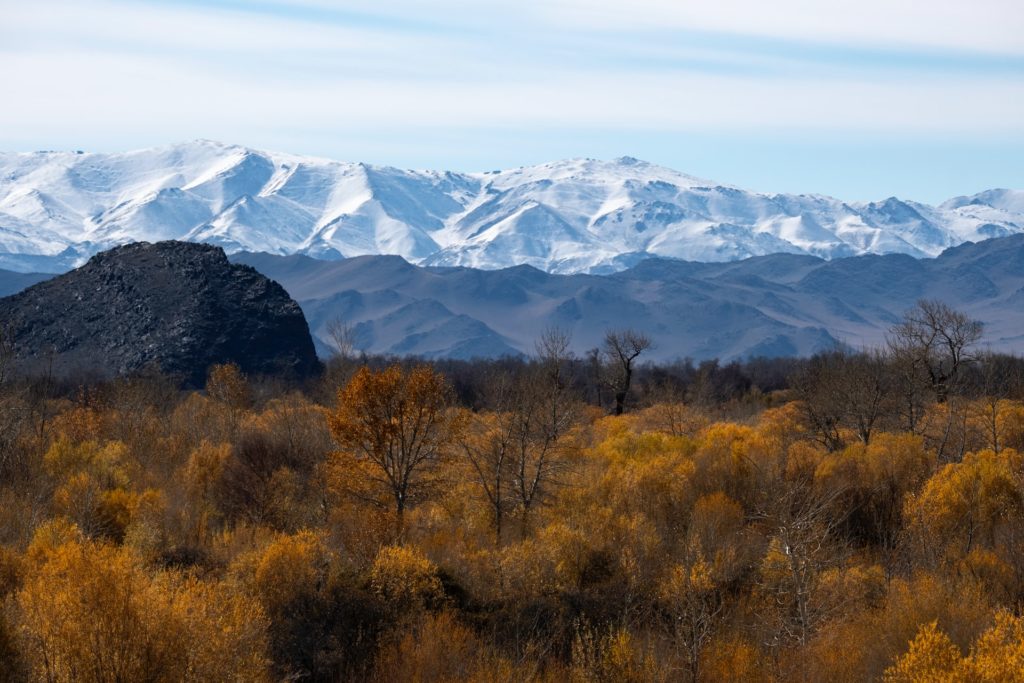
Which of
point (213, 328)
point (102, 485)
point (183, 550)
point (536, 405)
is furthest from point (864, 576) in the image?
point (213, 328)

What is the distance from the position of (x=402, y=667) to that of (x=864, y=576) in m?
16.7

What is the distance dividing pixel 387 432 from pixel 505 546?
7851 mm

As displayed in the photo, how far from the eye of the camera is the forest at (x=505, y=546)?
25.5 metres

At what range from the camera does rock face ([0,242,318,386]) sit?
11750 cm

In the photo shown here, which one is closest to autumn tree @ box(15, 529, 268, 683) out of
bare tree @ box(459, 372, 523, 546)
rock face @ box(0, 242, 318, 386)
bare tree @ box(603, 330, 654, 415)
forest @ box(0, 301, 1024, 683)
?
forest @ box(0, 301, 1024, 683)

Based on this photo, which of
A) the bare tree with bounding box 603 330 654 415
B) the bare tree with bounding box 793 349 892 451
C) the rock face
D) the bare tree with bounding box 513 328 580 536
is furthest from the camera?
the rock face

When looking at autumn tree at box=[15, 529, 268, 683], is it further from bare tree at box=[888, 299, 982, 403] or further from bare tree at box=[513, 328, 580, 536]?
bare tree at box=[888, 299, 982, 403]

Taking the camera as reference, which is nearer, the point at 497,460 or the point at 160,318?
the point at 497,460

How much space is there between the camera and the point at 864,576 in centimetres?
3684

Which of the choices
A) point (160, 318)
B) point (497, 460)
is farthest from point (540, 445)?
point (160, 318)

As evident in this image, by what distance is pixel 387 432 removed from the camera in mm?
44500

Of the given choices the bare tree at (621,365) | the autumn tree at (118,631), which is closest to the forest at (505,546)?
the autumn tree at (118,631)

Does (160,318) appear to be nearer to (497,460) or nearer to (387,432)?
(497,460)

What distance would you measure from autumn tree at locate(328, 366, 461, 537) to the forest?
0.37 ft
